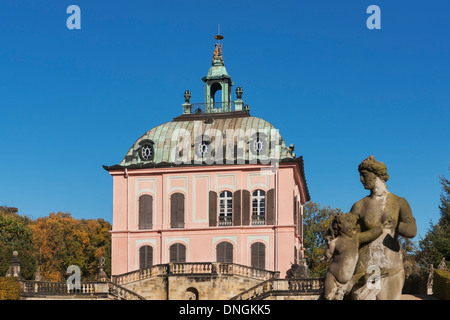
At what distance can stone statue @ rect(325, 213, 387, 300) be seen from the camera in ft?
30.2

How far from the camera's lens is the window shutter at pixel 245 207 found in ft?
165

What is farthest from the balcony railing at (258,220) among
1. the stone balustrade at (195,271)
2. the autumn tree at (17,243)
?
the autumn tree at (17,243)

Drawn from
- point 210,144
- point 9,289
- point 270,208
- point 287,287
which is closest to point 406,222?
point 287,287

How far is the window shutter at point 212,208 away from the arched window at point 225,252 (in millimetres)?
1371

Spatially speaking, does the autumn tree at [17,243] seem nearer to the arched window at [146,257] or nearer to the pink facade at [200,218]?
the pink facade at [200,218]

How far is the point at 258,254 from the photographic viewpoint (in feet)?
163

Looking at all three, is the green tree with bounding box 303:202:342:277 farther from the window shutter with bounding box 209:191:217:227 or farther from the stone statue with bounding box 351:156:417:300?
the stone statue with bounding box 351:156:417:300

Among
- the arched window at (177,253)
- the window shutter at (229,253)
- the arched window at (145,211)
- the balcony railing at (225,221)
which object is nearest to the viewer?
the window shutter at (229,253)

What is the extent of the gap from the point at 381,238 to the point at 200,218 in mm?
41822

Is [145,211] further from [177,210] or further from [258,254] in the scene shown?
[258,254]
